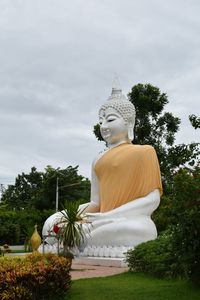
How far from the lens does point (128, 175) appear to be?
14359 mm

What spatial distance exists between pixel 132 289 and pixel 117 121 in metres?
7.80

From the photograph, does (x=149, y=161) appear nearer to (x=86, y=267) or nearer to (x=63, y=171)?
(x=86, y=267)

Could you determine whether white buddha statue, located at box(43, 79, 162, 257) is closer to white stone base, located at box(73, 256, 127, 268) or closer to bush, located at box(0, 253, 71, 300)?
white stone base, located at box(73, 256, 127, 268)

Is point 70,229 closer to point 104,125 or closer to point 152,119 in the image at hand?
point 104,125

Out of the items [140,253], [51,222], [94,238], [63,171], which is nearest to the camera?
[140,253]

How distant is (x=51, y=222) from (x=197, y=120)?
34.3 ft

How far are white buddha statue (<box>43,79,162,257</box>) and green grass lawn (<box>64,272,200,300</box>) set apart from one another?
3.62 metres

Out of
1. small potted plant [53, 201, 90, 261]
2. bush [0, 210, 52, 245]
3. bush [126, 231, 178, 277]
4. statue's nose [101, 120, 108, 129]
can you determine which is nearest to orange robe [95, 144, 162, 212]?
statue's nose [101, 120, 108, 129]

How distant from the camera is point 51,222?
14961 millimetres

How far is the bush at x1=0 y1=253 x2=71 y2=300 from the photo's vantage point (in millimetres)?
7051

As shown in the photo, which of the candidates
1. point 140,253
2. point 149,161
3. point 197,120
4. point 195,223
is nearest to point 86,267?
point 140,253

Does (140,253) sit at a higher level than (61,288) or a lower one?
higher

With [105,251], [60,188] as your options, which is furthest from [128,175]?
[60,188]

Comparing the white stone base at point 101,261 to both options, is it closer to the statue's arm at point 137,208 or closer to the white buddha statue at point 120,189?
the white buddha statue at point 120,189
